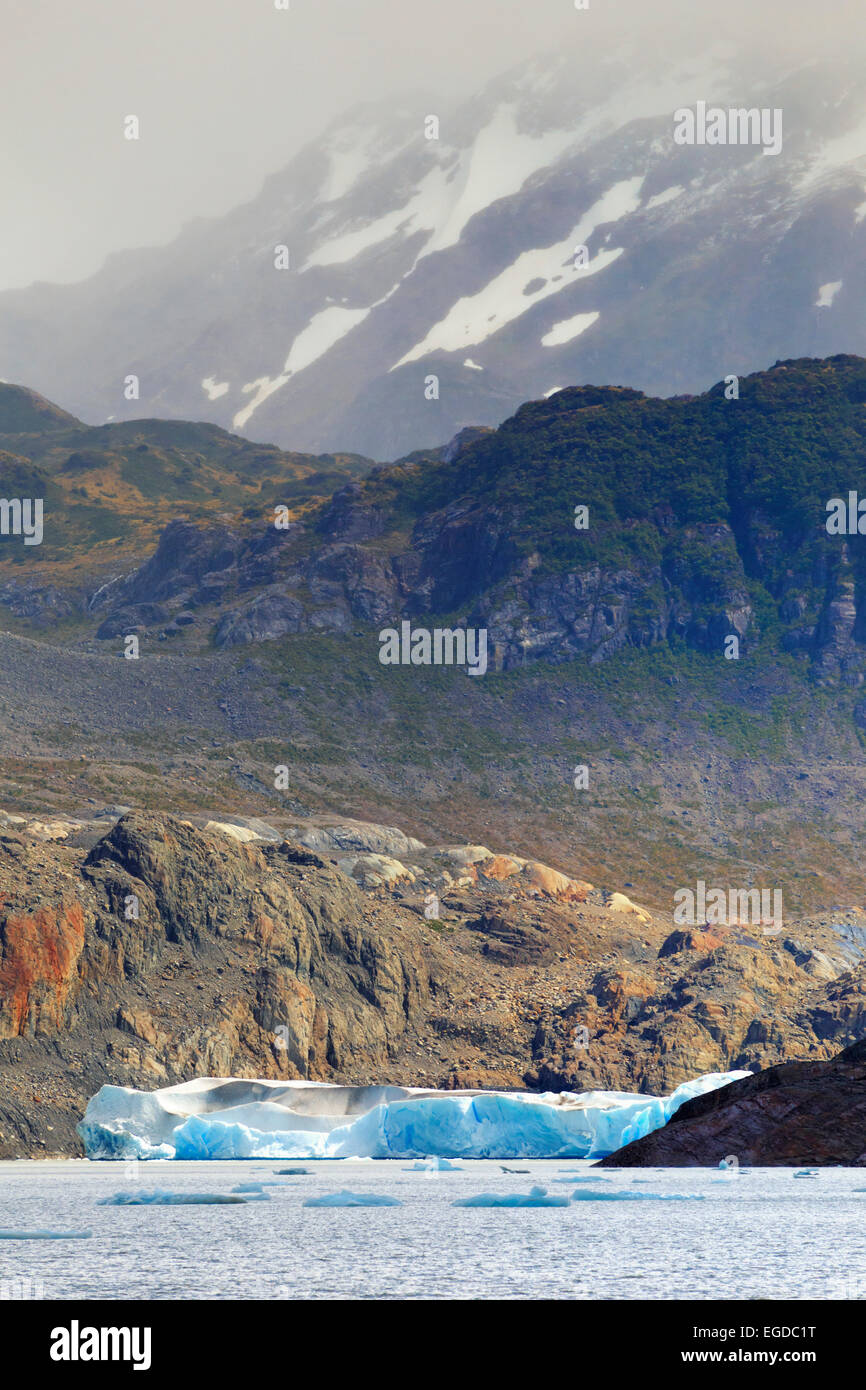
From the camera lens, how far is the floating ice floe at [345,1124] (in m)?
95.6

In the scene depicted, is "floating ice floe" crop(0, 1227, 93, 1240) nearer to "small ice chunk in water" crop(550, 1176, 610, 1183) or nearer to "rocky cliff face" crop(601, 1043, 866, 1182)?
"small ice chunk in water" crop(550, 1176, 610, 1183)

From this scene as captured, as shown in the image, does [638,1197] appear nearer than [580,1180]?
Yes

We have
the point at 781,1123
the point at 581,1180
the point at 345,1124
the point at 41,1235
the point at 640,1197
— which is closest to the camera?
the point at 41,1235

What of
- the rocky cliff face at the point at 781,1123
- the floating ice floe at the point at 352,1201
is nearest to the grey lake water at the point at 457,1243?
the floating ice floe at the point at 352,1201

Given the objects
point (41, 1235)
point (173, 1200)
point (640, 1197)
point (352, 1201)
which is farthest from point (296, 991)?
point (41, 1235)

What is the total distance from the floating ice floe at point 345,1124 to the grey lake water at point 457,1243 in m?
16.1

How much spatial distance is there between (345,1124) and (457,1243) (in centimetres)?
5492

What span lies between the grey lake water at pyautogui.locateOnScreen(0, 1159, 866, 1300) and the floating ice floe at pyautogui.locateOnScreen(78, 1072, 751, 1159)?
16.1 metres

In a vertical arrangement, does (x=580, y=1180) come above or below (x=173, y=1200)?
below

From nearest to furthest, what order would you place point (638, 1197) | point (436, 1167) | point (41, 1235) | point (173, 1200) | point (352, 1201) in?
point (41, 1235) → point (352, 1201) → point (173, 1200) → point (638, 1197) → point (436, 1167)

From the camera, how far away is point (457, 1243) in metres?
49.0

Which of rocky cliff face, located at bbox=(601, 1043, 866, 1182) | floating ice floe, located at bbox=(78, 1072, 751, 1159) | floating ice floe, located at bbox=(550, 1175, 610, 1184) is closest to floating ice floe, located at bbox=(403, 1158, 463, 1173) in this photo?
floating ice floe, located at bbox=(78, 1072, 751, 1159)

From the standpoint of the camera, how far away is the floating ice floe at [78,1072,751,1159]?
9562cm

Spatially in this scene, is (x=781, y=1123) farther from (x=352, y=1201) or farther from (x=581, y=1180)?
(x=352, y=1201)
